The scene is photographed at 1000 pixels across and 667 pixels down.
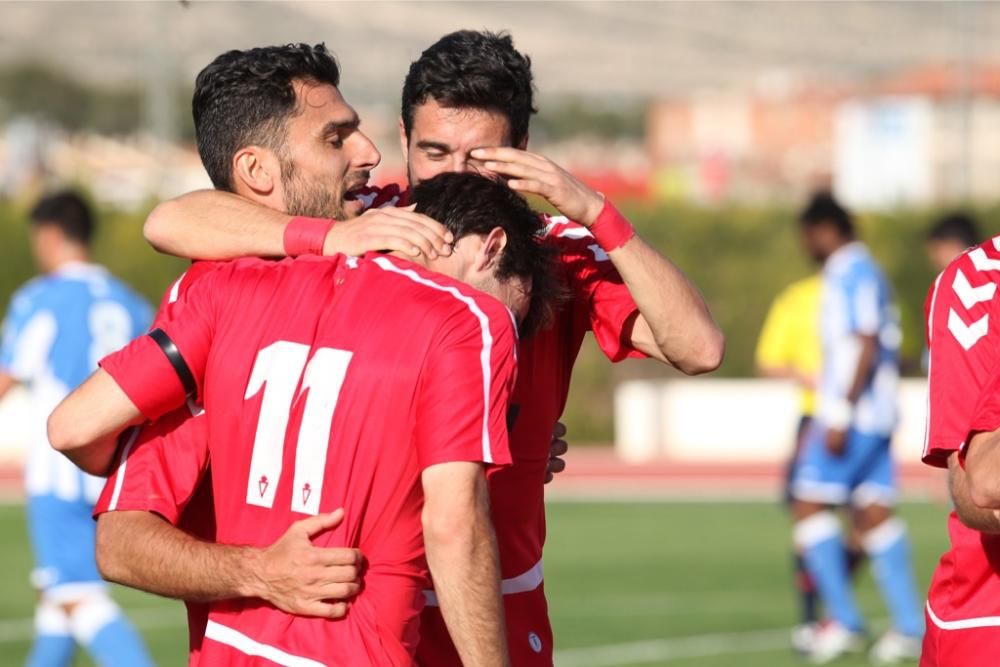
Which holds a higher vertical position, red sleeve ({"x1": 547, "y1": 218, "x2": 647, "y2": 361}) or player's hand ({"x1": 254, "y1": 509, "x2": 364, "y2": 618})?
red sleeve ({"x1": 547, "y1": 218, "x2": 647, "y2": 361})

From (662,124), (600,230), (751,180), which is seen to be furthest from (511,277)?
(662,124)

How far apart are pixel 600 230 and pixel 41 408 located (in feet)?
16.0

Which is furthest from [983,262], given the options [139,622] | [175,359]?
[139,622]

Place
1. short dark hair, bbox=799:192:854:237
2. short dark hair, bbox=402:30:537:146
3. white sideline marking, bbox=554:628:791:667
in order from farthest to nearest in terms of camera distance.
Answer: short dark hair, bbox=799:192:854:237 < white sideline marking, bbox=554:628:791:667 < short dark hair, bbox=402:30:537:146

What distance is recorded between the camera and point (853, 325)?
9383 mm

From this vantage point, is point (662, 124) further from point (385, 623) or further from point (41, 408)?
point (385, 623)

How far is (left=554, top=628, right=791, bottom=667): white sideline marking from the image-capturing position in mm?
8992

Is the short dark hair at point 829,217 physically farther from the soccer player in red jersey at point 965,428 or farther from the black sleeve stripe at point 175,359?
the black sleeve stripe at point 175,359

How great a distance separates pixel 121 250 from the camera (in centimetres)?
2281

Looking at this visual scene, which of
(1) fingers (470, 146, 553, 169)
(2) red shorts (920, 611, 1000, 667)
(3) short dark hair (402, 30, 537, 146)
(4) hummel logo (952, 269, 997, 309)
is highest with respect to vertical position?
(3) short dark hair (402, 30, 537, 146)

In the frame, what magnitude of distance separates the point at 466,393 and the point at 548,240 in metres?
0.75

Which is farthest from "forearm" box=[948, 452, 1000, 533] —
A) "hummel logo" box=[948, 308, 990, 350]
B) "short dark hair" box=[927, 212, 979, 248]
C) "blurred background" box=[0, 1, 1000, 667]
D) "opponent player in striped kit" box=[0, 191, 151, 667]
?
"short dark hair" box=[927, 212, 979, 248]

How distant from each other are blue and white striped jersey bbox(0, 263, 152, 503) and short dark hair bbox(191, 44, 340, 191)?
4.29 metres

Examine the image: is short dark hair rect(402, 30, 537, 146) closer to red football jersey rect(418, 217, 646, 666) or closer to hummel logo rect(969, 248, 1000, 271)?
red football jersey rect(418, 217, 646, 666)
